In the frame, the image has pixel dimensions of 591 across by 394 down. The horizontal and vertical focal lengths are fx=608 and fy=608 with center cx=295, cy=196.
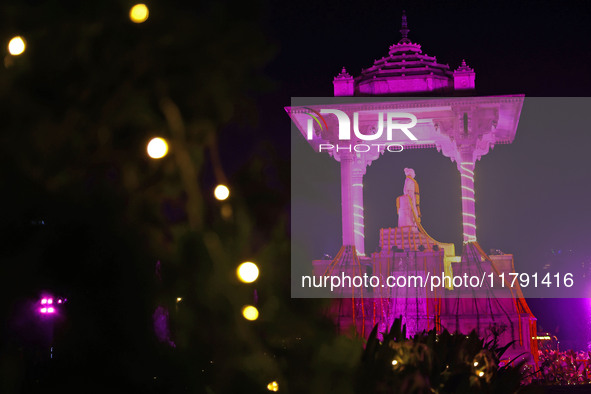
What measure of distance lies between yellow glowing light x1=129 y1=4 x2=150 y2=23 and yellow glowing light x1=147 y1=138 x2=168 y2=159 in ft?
0.52

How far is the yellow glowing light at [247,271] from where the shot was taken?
796 millimetres

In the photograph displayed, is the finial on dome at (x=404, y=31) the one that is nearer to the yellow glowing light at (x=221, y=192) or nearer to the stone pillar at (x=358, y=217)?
the stone pillar at (x=358, y=217)

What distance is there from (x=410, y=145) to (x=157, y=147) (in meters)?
8.67

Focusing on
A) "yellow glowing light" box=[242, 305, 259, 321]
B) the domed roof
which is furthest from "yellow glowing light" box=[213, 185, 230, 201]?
the domed roof

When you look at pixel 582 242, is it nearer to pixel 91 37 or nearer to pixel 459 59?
pixel 459 59

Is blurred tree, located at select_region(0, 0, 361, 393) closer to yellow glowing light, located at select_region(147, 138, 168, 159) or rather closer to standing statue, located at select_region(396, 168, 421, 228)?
yellow glowing light, located at select_region(147, 138, 168, 159)

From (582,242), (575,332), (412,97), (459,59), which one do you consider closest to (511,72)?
(459,59)

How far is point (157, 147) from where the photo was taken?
0.81 m

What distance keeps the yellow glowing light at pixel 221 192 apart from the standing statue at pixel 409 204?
777 cm

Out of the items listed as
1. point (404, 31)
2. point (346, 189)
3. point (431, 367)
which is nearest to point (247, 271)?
point (431, 367)

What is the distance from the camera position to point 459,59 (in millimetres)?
8086

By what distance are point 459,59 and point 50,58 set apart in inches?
311

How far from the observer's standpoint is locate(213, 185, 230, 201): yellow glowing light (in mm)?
899

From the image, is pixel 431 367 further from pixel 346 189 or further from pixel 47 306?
pixel 346 189
